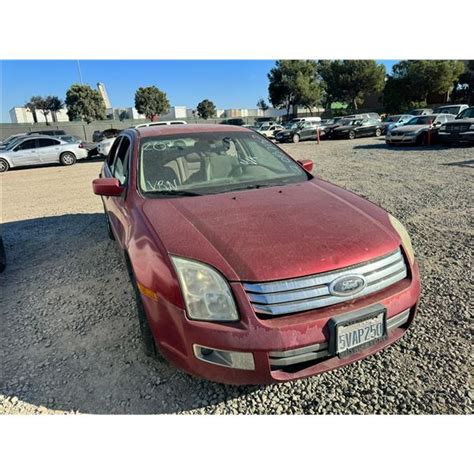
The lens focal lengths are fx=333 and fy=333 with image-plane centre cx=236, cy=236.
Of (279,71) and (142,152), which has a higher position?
(279,71)

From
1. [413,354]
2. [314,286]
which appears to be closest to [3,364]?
[314,286]

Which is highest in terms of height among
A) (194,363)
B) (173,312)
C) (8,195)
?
(173,312)

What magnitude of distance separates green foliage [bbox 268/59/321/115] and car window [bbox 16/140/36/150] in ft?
112

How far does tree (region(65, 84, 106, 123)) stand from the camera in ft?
111

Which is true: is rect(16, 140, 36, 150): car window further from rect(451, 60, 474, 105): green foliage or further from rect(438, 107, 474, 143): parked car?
rect(451, 60, 474, 105): green foliage

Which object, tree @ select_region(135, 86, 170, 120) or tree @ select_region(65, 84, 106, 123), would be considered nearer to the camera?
tree @ select_region(65, 84, 106, 123)

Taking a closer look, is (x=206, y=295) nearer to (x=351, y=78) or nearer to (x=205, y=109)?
(x=351, y=78)

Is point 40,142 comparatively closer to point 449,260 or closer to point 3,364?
point 3,364

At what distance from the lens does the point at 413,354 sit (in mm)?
2248

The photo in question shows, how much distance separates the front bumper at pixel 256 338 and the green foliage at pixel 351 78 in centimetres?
4261

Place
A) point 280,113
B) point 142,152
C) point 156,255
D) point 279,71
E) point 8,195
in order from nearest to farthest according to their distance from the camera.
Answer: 1. point 156,255
2. point 142,152
3. point 8,195
4. point 279,71
5. point 280,113

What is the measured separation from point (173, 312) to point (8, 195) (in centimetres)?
952

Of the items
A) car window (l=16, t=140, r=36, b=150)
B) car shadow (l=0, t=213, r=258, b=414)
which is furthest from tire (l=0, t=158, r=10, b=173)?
car shadow (l=0, t=213, r=258, b=414)

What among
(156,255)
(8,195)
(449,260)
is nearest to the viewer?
(156,255)
